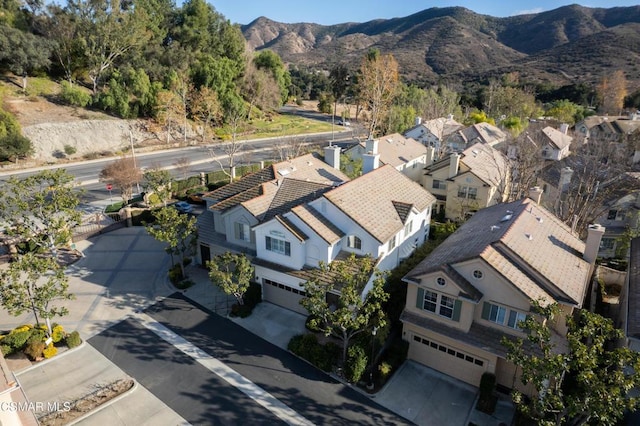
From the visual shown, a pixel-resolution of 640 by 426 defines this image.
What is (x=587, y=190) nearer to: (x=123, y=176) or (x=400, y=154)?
(x=400, y=154)

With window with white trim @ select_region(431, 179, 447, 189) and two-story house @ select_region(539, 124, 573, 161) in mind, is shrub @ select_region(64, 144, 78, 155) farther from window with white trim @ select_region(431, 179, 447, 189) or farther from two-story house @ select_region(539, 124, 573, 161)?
two-story house @ select_region(539, 124, 573, 161)

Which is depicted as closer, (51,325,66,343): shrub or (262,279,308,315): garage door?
(51,325,66,343): shrub

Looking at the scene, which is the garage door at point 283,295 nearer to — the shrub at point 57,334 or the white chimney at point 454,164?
the shrub at point 57,334

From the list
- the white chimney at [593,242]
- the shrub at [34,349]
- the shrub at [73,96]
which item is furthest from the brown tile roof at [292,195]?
the shrub at [73,96]

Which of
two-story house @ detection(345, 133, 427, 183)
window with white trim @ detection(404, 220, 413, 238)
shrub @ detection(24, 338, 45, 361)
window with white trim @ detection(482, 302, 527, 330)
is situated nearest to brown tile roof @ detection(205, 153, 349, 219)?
window with white trim @ detection(404, 220, 413, 238)

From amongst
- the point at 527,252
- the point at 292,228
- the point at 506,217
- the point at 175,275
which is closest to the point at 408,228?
the point at 506,217

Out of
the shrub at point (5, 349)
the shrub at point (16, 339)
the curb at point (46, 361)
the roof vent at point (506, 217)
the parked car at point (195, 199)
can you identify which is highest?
the roof vent at point (506, 217)

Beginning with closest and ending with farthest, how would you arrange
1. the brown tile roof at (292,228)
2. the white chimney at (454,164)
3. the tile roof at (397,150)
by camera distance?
the brown tile roof at (292,228), the white chimney at (454,164), the tile roof at (397,150)
